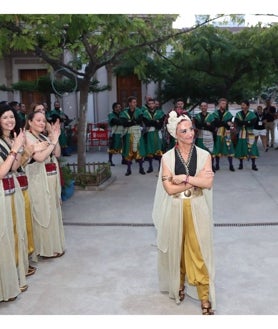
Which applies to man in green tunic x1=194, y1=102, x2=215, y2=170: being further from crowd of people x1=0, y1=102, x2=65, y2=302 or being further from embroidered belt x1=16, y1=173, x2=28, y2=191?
embroidered belt x1=16, y1=173, x2=28, y2=191

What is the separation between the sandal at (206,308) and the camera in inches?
155

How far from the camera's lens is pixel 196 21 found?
400 inches

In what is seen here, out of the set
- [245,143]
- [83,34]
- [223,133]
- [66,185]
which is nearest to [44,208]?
[66,185]

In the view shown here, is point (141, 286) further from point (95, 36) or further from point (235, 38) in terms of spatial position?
point (235, 38)

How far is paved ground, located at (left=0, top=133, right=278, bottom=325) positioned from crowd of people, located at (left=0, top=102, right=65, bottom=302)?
0.18m

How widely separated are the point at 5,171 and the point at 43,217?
1221mm

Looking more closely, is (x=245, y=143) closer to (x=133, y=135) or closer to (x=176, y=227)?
(x=133, y=135)

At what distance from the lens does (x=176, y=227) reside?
402 cm

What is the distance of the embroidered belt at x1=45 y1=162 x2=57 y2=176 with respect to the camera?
523 cm

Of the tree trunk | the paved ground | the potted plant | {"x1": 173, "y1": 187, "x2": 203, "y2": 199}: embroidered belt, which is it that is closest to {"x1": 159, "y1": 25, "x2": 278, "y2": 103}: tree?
the tree trunk

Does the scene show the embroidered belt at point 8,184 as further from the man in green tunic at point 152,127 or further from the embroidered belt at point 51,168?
the man in green tunic at point 152,127

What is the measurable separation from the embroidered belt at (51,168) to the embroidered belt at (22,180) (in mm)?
471
